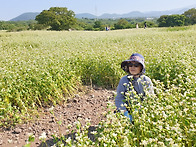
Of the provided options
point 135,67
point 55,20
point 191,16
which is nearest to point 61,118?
point 135,67

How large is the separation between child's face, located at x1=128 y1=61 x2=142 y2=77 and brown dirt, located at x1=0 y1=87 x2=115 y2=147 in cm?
48

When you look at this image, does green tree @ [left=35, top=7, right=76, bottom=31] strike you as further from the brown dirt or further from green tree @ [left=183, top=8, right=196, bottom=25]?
the brown dirt

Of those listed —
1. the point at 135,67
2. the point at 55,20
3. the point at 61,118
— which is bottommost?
the point at 61,118

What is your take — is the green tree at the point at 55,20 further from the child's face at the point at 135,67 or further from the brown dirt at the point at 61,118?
the child's face at the point at 135,67

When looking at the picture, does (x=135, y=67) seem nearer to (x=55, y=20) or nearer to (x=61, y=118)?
(x=61, y=118)

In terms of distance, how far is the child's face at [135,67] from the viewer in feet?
11.1

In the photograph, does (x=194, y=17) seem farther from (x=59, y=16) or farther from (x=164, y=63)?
(x=164, y=63)

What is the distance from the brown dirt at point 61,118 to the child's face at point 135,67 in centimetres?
48

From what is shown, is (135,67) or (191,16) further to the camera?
(191,16)

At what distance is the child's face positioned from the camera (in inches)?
133

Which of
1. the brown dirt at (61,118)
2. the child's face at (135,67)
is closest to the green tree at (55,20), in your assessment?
the brown dirt at (61,118)

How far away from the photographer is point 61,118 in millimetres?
4133

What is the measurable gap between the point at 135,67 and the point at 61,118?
184 centimetres

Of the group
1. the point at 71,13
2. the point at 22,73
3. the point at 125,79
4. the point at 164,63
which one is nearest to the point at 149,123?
the point at 125,79
